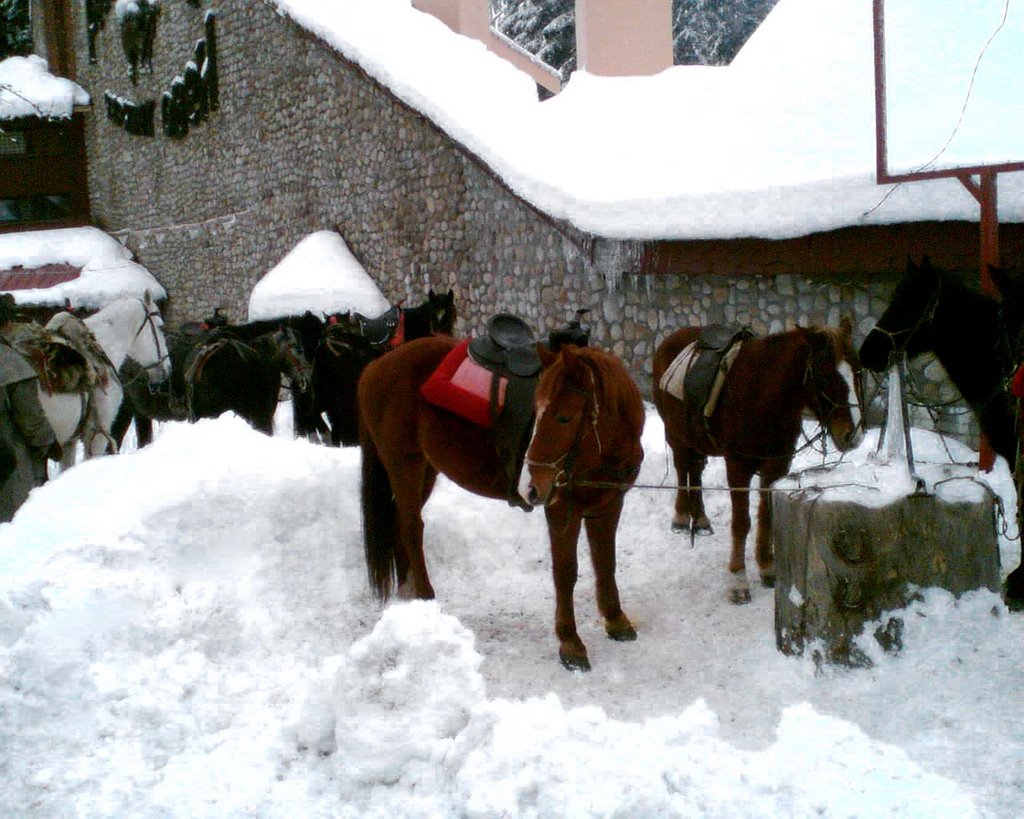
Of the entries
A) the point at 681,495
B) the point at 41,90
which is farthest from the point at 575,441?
the point at 41,90

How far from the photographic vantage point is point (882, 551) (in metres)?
4.33

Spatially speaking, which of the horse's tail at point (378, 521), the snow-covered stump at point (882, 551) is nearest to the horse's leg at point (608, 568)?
the snow-covered stump at point (882, 551)

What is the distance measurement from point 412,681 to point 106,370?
6237 millimetres

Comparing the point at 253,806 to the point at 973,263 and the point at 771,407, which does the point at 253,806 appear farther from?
the point at 973,263

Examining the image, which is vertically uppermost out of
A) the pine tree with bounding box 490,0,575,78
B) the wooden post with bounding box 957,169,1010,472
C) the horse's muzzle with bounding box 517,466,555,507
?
the pine tree with bounding box 490,0,575,78

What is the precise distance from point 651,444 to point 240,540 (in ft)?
12.5

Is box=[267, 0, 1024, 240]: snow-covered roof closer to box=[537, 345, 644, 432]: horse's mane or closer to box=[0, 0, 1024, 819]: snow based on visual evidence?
box=[0, 0, 1024, 819]: snow

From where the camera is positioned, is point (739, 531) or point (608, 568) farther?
point (739, 531)

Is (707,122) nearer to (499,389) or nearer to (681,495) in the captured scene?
(681,495)

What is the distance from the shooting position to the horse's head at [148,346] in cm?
967

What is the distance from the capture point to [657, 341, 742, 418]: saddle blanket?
587 cm

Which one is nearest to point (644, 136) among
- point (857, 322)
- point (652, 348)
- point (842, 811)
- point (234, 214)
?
point (652, 348)

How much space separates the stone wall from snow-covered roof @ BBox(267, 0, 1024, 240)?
0.28m

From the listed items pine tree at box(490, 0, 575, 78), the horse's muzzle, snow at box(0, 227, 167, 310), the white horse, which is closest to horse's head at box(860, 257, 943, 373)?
the horse's muzzle
